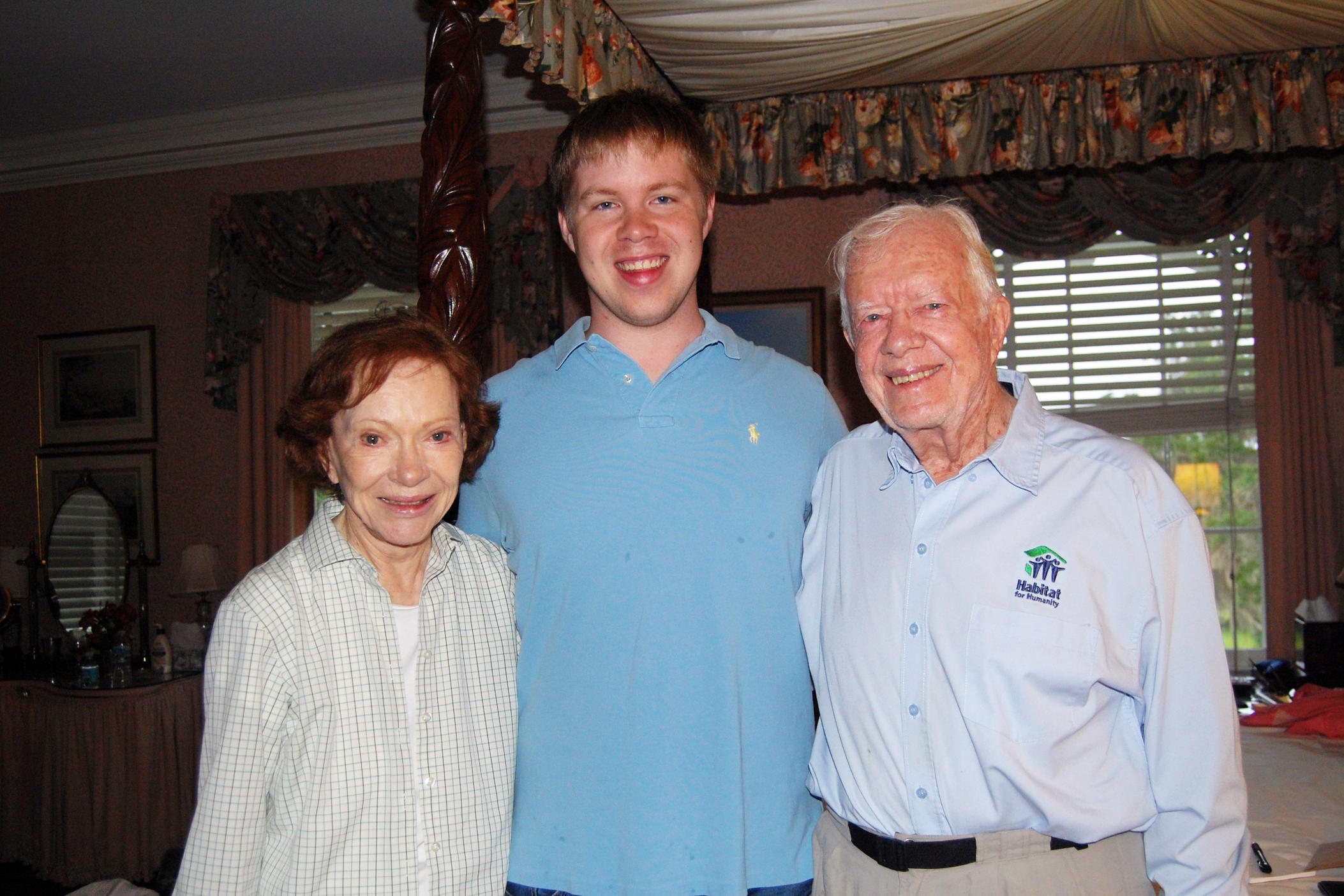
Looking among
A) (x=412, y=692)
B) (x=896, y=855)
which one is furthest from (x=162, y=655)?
(x=896, y=855)

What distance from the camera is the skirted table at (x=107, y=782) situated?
176 inches

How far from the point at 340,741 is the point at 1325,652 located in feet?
14.1

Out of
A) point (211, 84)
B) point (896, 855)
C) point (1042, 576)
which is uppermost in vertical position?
point (211, 84)

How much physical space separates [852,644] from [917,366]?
464mm

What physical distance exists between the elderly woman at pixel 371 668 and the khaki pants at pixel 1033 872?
2.24ft

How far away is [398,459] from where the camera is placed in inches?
62.9

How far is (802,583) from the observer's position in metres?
1.76

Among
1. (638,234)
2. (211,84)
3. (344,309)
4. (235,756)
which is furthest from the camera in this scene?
(344,309)

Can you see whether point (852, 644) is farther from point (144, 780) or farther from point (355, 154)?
point (355, 154)

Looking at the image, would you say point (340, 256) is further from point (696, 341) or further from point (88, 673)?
point (696, 341)

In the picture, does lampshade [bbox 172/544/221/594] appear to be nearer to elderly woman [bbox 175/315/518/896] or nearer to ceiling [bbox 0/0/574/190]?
ceiling [bbox 0/0/574/190]

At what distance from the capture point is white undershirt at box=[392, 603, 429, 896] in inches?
60.6

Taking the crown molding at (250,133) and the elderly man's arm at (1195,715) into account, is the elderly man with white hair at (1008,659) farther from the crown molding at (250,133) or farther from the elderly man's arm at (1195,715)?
the crown molding at (250,133)

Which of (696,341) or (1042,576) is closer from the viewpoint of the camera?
(1042,576)
